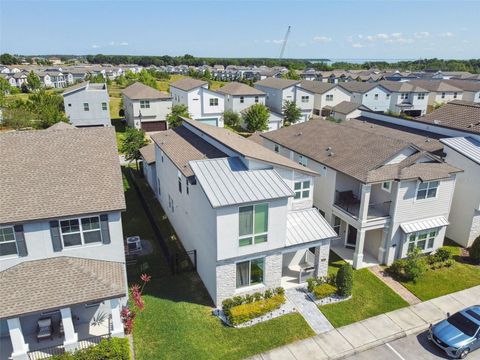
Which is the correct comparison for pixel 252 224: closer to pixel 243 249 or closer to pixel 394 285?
pixel 243 249

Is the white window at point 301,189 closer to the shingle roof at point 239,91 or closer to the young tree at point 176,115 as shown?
the young tree at point 176,115

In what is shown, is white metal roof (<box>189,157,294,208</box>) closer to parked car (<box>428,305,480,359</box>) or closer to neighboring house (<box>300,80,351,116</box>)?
parked car (<box>428,305,480,359</box>)

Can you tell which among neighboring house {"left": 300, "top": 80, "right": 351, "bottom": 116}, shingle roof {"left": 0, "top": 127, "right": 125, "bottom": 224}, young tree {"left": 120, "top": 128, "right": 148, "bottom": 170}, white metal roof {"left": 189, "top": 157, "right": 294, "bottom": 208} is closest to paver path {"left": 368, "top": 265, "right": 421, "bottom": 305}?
white metal roof {"left": 189, "top": 157, "right": 294, "bottom": 208}

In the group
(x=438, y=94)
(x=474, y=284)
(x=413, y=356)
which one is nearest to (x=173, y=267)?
(x=413, y=356)

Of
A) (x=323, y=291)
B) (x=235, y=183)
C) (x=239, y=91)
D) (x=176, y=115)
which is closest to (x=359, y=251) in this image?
(x=323, y=291)

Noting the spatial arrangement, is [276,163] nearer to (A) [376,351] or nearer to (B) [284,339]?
(B) [284,339]

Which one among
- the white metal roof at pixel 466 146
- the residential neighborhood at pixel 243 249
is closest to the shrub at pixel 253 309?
the residential neighborhood at pixel 243 249
